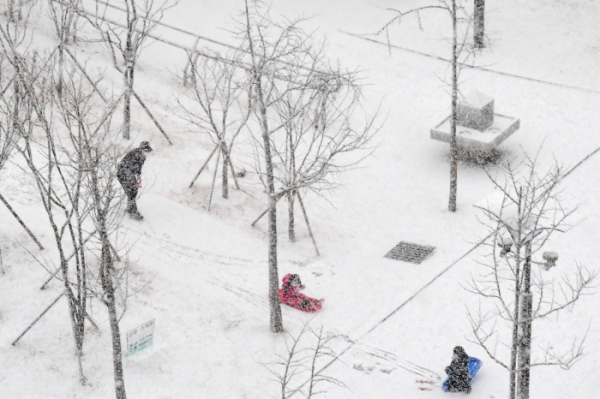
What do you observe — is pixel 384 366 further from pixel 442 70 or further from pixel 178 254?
pixel 442 70

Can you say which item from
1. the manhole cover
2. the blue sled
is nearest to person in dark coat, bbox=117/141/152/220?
the manhole cover

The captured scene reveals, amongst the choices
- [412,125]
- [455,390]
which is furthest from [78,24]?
[455,390]

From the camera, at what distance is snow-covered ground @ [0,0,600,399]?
16.1 meters

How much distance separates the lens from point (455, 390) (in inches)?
612

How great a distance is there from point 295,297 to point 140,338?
3126mm

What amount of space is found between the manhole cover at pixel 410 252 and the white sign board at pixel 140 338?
5364 millimetres

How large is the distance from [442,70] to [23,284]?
1285 cm

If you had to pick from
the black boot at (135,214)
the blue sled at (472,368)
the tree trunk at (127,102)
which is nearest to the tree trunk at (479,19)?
the tree trunk at (127,102)

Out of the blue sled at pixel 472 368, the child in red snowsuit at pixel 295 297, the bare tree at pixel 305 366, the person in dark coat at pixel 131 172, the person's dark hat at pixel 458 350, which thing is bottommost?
the bare tree at pixel 305 366

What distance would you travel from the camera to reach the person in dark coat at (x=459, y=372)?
1518cm

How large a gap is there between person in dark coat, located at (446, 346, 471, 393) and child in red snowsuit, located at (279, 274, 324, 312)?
3193 mm

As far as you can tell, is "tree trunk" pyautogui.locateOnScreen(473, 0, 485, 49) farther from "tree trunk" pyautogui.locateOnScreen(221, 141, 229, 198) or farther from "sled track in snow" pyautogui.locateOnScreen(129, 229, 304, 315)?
"sled track in snow" pyautogui.locateOnScreen(129, 229, 304, 315)

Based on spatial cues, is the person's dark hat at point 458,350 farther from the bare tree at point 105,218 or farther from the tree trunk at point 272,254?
the bare tree at point 105,218

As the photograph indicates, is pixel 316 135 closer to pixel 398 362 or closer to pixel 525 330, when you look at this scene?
pixel 398 362
